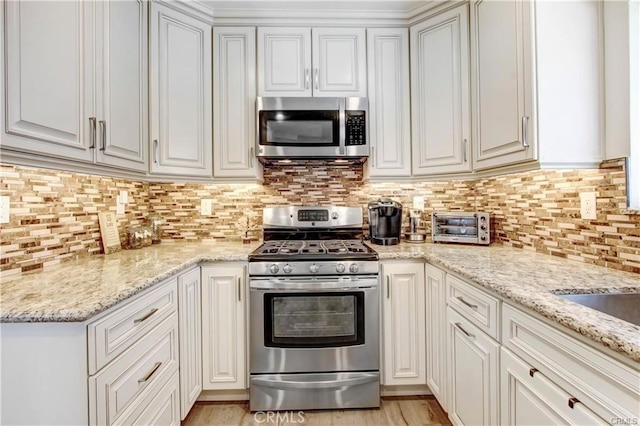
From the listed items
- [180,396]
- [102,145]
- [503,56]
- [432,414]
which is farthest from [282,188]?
[432,414]

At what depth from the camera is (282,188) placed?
2352mm

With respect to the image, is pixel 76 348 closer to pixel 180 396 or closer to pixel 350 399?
pixel 180 396

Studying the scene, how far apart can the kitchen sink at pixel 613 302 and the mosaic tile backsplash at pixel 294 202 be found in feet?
0.99

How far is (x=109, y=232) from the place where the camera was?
5.84 ft

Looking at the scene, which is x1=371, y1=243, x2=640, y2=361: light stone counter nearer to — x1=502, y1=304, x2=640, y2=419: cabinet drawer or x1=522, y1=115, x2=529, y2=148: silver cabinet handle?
x1=502, y1=304, x2=640, y2=419: cabinet drawer

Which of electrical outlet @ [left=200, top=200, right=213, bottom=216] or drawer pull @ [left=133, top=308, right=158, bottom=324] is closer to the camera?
drawer pull @ [left=133, top=308, right=158, bottom=324]

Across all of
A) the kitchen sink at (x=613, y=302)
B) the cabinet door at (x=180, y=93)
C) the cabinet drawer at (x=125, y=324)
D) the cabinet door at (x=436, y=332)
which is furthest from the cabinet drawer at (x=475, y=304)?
the cabinet door at (x=180, y=93)

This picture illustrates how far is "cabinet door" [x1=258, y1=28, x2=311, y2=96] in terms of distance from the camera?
2049 mm

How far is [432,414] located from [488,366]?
777mm

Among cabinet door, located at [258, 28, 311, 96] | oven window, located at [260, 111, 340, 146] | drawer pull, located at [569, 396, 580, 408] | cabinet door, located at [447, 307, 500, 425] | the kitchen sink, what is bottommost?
cabinet door, located at [447, 307, 500, 425]

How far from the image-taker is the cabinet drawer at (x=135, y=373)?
0.91 meters

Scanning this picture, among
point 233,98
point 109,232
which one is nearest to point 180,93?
point 233,98

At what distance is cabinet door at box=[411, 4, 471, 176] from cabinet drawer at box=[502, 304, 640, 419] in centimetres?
115

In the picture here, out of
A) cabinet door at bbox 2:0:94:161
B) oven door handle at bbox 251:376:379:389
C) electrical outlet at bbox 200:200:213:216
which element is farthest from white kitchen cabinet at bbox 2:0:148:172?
oven door handle at bbox 251:376:379:389
